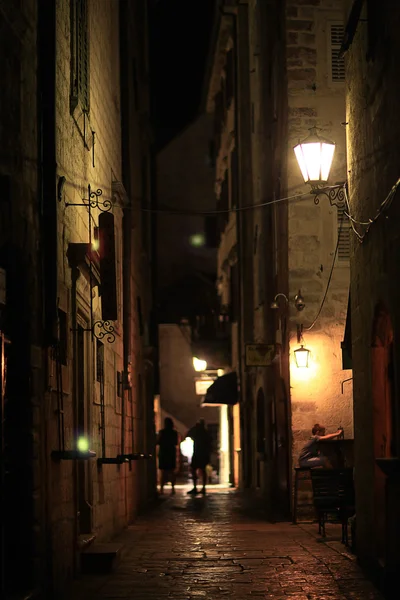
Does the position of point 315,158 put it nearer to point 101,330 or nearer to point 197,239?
point 101,330

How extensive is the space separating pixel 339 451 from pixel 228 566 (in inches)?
245

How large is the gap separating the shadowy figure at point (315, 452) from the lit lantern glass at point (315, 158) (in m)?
6.14

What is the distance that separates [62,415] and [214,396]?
1954 cm

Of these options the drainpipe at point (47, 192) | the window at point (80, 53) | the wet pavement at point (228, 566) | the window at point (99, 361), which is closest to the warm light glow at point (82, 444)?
the wet pavement at point (228, 566)

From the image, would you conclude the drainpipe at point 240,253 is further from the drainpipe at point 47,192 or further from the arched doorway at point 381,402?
the drainpipe at point 47,192

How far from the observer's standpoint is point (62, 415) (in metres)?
9.89

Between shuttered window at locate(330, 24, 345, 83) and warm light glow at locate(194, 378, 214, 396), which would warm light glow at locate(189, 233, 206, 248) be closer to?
warm light glow at locate(194, 378, 214, 396)

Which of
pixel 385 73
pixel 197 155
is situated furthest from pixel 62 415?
pixel 197 155

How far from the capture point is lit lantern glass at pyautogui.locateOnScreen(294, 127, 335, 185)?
11.7 metres

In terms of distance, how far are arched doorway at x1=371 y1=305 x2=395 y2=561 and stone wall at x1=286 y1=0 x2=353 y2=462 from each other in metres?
7.75

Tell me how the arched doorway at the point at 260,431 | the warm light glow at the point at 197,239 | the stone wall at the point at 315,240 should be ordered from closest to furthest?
the stone wall at the point at 315,240 < the arched doorway at the point at 260,431 < the warm light glow at the point at 197,239

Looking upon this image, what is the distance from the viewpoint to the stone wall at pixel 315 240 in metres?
17.9

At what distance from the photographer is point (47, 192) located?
9312 millimetres

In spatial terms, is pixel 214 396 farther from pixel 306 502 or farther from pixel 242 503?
pixel 306 502
